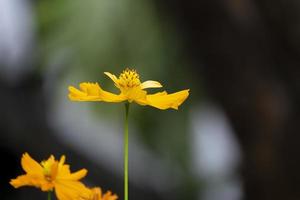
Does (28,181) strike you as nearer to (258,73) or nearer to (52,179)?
(52,179)

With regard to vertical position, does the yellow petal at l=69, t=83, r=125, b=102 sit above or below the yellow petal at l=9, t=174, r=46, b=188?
above

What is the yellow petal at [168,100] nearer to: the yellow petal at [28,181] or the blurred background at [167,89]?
the yellow petal at [28,181]

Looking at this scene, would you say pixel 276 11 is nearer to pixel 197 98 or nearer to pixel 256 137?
pixel 256 137

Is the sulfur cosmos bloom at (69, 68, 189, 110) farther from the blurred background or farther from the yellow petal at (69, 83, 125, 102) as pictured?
the blurred background

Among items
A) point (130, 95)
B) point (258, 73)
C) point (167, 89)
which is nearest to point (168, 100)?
point (130, 95)

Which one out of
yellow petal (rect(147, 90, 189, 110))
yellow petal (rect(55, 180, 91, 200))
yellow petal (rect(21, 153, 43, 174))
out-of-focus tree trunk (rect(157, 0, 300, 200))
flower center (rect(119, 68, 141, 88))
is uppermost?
out-of-focus tree trunk (rect(157, 0, 300, 200))

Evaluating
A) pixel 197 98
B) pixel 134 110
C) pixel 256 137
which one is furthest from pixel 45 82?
pixel 256 137

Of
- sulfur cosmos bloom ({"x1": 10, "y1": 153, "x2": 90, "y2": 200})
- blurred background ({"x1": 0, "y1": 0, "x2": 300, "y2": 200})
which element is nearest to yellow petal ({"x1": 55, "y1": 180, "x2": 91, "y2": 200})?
sulfur cosmos bloom ({"x1": 10, "y1": 153, "x2": 90, "y2": 200})
